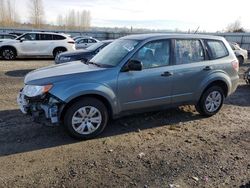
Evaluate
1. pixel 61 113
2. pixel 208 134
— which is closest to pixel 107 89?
pixel 61 113

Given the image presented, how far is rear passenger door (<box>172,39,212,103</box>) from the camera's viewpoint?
5.52 metres

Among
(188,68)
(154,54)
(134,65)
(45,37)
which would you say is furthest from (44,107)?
(45,37)

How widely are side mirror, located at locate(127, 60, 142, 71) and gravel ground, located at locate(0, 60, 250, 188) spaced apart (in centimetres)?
120

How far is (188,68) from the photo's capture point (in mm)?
5598

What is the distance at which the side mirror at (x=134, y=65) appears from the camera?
4879 millimetres

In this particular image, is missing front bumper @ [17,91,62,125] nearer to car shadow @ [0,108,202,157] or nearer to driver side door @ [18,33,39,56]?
car shadow @ [0,108,202,157]

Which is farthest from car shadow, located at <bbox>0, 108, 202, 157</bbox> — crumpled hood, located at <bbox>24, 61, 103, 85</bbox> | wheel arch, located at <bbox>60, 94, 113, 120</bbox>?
crumpled hood, located at <bbox>24, 61, 103, 85</bbox>

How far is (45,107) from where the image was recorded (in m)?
4.50

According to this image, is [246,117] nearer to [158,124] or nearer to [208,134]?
[208,134]

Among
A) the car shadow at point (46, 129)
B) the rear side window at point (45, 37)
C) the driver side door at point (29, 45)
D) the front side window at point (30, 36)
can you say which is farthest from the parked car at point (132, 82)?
the rear side window at point (45, 37)

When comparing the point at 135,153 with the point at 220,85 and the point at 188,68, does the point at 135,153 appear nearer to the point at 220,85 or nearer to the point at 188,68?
the point at 188,68

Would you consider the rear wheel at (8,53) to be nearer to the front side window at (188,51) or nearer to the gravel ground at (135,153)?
the gravel ground at (135,153)

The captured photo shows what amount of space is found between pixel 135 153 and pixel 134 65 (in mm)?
1522

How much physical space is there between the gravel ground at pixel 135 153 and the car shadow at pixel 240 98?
1331 millimetres
